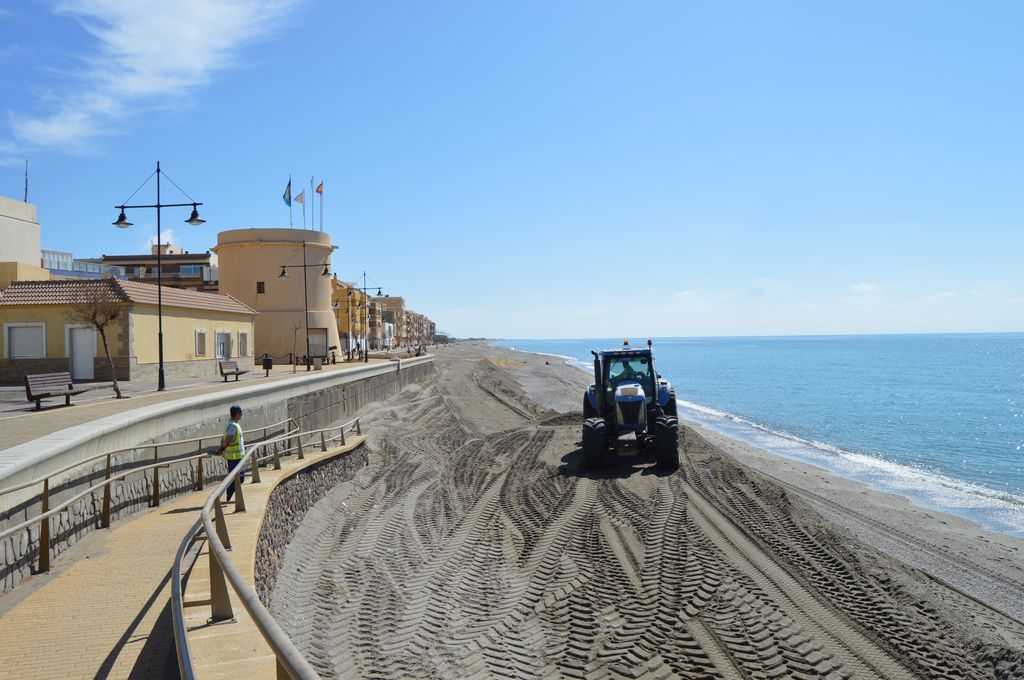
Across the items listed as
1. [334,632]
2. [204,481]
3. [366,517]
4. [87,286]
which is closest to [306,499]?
[366,517]

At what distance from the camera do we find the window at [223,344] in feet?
110

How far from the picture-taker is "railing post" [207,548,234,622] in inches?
211

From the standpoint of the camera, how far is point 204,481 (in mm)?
14320

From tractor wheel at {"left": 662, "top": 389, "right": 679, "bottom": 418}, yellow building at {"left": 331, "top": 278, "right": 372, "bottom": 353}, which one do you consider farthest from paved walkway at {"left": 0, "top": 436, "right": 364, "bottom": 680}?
yellow building at {"left": 331, "top": 278, "right": 372, "bottom": 353}

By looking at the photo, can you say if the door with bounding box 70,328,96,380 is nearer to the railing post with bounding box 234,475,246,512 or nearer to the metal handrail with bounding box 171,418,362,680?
the railing post with bounding box 234,475,246,512

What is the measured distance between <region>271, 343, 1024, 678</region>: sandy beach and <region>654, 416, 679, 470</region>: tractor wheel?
14.7 inches

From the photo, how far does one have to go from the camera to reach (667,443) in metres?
17.5

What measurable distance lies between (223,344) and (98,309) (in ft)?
36.9

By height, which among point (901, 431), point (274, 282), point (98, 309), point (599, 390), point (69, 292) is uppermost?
point (274, 282)

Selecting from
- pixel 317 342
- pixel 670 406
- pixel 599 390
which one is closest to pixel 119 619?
pixel 599 390

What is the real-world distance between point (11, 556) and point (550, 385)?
55.0 metres

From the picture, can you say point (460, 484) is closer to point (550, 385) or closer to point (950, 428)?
point (950, 428)

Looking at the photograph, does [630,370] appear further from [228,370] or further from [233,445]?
[228,370]

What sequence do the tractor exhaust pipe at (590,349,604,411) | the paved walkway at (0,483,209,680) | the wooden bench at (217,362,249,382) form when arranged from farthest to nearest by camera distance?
the wooden bench at (217,362,249,382) → the tractor exhaust pipe at (590,349,604,411) → the paved walkway at (0,483,209,680)
